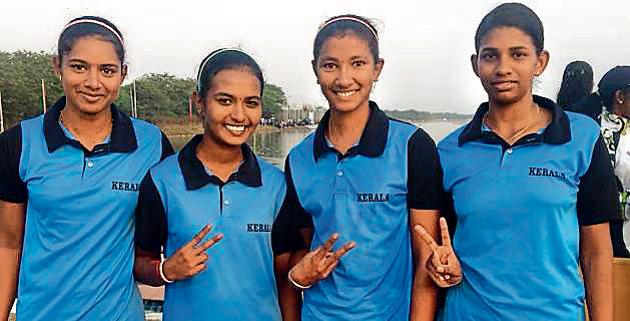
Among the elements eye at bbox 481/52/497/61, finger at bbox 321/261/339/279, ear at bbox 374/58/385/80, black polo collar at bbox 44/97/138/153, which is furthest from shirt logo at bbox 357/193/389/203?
black polo collar at bbox 44/97/138/153

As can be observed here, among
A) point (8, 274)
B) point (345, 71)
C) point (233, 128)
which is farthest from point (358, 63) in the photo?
point (8, 274)

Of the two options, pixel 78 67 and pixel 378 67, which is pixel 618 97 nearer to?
pixel 378 67

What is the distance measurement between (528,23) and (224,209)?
1.27 metres

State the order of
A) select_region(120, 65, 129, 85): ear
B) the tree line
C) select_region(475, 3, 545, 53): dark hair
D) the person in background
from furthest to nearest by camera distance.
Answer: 1. the tree line
2. the person in background
3. select_region(120, 65, 129, 85): ear
4. select_region(475, 3, 545, 53): dark hair

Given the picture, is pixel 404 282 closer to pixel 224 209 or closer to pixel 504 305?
pixel 504 305

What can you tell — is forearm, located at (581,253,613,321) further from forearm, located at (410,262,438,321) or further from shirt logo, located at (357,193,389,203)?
shirt logo, located at (357,193,389,203)

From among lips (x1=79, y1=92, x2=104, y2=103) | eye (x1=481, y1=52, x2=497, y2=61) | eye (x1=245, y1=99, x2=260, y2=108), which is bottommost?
eye (x1=245, y1=99, x2=260, y2=108)

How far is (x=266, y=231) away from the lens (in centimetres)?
220

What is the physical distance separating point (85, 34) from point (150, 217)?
29.7 inches

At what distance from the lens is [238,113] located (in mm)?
2197

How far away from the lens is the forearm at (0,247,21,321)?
2.31 metres

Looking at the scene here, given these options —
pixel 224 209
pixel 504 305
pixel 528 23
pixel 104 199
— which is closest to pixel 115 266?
pixel 104 199

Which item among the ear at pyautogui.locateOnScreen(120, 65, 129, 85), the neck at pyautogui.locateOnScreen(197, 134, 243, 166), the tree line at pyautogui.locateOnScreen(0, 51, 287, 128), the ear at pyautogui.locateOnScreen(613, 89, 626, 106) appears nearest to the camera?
the neck at pyautogui.locateOnScreen(197, 134, 243, 166)

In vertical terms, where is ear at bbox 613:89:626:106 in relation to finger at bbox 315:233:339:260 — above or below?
above
